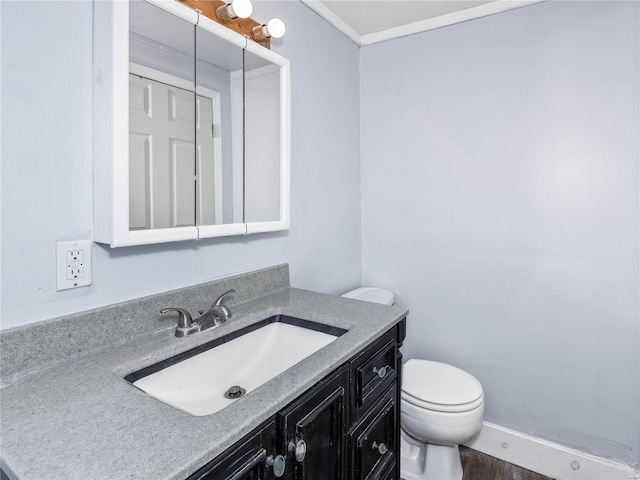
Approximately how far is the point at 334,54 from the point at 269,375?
65.1 inches

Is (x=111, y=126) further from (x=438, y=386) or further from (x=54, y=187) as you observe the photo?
(x=438, y=386)

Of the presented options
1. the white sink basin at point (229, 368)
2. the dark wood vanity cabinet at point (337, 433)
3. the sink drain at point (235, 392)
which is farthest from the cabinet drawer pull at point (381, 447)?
the sink drain at point (235, 392)

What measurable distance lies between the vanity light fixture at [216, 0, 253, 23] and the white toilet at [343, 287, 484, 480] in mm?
1646

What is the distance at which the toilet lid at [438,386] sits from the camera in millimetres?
1661

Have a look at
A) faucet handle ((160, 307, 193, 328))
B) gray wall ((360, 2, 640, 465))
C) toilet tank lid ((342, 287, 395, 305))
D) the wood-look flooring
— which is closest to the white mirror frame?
faucet handle ((160, 307, 193, 328))

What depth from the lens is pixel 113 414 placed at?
0.71m

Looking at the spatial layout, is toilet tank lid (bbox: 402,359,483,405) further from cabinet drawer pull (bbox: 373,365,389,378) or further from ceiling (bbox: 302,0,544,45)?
ceiling (bbox: 302,0,544,45)

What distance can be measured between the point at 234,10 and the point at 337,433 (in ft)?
4.36

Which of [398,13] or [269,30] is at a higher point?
[398,13]

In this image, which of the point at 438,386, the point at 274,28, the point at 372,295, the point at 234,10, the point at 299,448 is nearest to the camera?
the point at 299,448

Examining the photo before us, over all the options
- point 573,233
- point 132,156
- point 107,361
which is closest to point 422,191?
point 573,233

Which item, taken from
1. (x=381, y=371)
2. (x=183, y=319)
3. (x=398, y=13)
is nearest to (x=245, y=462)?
(x=183, y=319)

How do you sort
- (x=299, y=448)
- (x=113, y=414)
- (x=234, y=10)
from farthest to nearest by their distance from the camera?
1. (x=234, y=10)
2. (x=299, y=448)
3. (x=113, y=414)

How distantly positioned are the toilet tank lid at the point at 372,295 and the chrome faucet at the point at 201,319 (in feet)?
3.16
